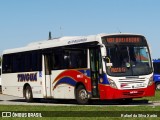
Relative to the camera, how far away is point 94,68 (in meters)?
24.3

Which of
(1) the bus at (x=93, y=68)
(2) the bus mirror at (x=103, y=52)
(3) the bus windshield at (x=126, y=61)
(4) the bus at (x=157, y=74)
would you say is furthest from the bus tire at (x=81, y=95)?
(4) the bus at (x=157, y=74)

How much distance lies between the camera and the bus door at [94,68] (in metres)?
24.1

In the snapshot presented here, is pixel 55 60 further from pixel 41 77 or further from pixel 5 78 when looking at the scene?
pixel 5 78

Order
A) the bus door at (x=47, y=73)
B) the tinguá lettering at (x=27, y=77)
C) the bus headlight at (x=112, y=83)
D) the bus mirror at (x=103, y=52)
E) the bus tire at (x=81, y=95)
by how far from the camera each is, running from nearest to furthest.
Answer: the bus mirror at (x=103, y=52)
the bus headlight at (x=112, y=83)
the bus tire at (x=81, y=95)
the bus door at (x=47, y=73)
the tinguá lettering at (x=27, y=77)

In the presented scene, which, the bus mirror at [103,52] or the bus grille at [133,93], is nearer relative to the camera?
the bus mirror at [103,52]

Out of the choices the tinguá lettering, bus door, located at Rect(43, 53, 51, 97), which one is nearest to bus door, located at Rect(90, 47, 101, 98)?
bus door, located at Rect(43, 53, 51, 97)

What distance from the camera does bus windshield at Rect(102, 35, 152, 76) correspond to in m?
23.8

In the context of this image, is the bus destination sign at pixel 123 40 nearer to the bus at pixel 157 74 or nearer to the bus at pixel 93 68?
the bus at pixel 93 68

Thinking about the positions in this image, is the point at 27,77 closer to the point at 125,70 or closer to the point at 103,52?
the point at 103,52

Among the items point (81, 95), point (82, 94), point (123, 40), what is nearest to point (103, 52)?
point (123, 40)

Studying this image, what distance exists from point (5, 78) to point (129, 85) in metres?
10.8

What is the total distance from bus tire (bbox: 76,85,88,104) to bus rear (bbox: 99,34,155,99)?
130 centimetres

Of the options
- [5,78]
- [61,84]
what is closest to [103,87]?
[61,84]

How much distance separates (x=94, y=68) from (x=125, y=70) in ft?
4.67
